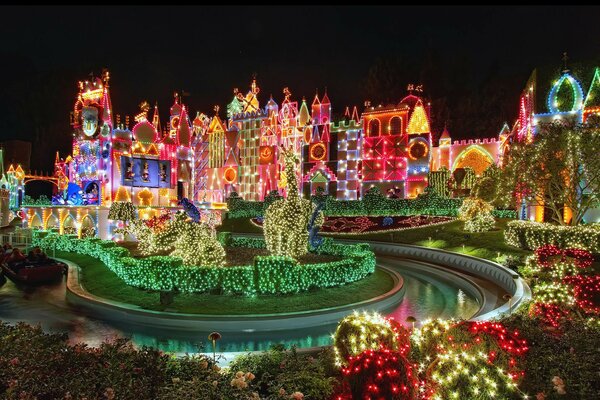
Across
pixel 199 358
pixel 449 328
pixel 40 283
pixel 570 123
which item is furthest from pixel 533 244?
pixel 40 283

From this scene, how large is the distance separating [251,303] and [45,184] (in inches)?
2879

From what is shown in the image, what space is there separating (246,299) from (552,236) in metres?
14.9

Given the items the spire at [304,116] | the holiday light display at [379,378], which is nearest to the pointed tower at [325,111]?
the spire at [304,116]

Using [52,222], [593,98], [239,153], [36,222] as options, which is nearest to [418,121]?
[593,98]

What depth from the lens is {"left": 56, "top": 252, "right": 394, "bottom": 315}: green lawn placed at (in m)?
13.0

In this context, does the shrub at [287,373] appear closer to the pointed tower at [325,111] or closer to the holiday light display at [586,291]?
the holiday light display at [586,291]

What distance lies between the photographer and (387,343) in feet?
22.9

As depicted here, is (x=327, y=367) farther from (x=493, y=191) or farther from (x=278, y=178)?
(x=278, y=178)

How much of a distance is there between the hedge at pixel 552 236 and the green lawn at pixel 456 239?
562 mm

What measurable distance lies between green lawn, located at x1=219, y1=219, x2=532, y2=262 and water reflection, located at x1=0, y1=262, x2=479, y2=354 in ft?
16.2

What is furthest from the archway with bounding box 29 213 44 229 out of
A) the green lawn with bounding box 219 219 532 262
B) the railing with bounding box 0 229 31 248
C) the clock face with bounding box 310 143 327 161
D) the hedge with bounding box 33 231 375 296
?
the clock face with bounding box 310 143 327 161

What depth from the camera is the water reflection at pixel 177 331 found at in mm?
11258

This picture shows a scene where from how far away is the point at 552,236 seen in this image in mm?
19984

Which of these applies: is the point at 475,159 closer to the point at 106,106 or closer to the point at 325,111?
the point at 325,111
